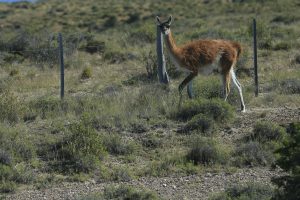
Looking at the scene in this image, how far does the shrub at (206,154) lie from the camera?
441 inches

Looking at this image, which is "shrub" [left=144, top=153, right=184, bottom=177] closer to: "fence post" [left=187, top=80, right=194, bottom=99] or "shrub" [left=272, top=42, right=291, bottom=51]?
"fence post" [left=187, top=80, right=194, bottom=99]

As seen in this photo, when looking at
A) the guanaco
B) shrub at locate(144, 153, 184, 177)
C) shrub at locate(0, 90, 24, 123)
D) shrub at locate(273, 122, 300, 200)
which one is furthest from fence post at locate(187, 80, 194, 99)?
shrub at locate(273, 122, 300, 200)

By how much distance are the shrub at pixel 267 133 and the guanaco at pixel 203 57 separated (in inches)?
87.5

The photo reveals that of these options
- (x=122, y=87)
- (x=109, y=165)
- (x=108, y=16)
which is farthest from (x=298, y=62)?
(x=108, y=16)

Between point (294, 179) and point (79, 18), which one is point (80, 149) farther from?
point (79, 18)

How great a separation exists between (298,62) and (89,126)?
34.8ft

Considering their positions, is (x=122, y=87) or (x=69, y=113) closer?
(x=69, y=113)

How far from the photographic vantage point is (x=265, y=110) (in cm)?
1421

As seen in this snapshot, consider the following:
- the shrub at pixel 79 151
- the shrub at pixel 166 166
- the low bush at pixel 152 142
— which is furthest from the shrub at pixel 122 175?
the low bush at pixel 152 142

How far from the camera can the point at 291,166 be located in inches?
304

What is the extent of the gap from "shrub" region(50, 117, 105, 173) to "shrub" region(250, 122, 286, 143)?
2833 mm

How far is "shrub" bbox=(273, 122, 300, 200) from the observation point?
24.5 ft

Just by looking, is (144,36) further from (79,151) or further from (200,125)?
(79,151)

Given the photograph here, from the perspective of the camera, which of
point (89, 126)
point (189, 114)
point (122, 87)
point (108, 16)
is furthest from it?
point (108, 16)
